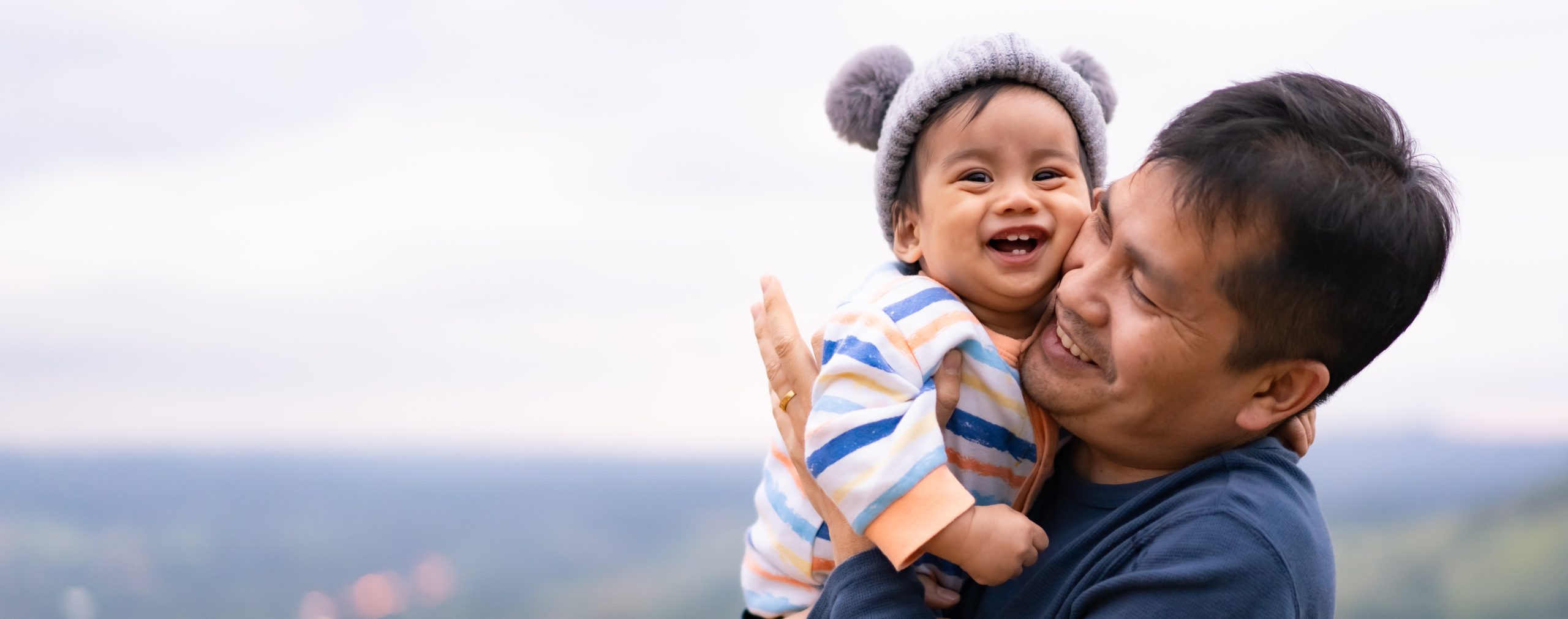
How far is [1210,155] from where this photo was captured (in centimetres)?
145

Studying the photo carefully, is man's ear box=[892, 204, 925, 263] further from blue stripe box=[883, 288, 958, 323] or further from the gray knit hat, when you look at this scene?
blue stripe box=[883, 288, 958, 323]

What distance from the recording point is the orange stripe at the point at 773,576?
185 centimetres

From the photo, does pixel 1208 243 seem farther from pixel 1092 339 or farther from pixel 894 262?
pixel 894 262

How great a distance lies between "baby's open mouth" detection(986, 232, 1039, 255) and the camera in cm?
170

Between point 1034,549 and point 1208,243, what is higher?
point 1208,243

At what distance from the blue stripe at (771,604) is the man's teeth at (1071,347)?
2.04ft

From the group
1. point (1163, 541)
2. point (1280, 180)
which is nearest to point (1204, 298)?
point (1280, 180)

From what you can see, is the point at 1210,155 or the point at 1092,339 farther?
the point at 1092,339

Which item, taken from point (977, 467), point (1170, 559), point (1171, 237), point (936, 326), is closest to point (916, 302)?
point (936, 326)

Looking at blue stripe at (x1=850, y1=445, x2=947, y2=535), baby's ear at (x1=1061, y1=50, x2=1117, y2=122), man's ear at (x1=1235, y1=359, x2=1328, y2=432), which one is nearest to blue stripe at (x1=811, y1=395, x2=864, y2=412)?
blue stripe at (x1=850, y1=445, x2=947, y2=535)

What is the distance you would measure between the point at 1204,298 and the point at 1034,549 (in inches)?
15.8

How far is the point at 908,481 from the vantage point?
1.46 metres

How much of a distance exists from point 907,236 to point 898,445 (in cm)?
53

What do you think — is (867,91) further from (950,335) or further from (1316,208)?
(1316,208)
